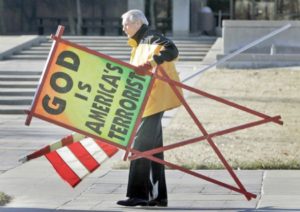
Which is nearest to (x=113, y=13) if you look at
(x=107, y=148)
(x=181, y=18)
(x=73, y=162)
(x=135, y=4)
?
(x=135, y=4)

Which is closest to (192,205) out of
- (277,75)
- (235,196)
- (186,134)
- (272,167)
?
(235,196)

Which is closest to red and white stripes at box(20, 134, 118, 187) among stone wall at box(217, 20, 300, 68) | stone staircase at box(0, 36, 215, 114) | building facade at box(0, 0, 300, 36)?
stone staircase at box(0, 36, 215, 114)

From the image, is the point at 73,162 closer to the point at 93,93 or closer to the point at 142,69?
the point at 93,93

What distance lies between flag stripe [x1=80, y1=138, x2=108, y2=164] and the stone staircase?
32.7ft

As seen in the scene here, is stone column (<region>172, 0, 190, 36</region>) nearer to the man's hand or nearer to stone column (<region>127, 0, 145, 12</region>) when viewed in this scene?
stone column (<region>127, 0, 145, 12</region>)

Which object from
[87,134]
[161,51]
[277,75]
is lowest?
[277,75]

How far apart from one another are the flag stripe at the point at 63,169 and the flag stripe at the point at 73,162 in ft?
0.13

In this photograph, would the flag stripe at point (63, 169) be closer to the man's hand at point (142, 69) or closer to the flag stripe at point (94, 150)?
the flag stripe at point (94, 150)

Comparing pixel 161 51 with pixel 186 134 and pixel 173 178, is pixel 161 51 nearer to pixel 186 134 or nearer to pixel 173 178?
pixel 173 178

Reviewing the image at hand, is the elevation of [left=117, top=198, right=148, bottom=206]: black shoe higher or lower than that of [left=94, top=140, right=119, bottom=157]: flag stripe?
lower

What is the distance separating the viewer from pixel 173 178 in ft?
34.0

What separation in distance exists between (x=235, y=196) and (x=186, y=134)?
515 cm

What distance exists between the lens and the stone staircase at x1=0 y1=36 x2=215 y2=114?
20.2m

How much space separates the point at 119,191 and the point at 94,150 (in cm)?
67
